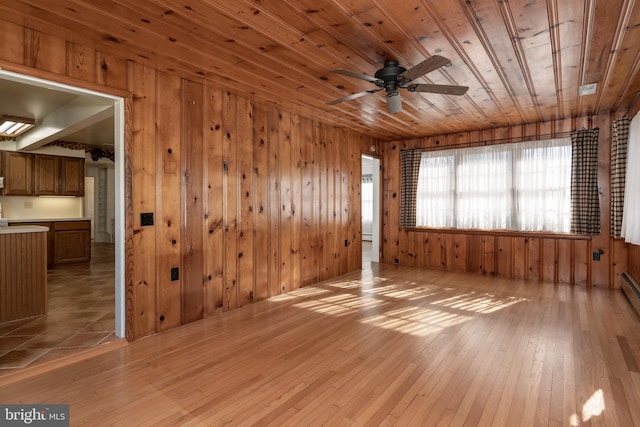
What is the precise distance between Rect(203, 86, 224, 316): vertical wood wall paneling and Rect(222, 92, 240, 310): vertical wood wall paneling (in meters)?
0.05

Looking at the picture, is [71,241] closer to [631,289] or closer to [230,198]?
[230,198]

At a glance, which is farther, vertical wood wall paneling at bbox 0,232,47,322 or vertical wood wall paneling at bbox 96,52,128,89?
vertical wood wall paneling at bbox 0,232,47,322

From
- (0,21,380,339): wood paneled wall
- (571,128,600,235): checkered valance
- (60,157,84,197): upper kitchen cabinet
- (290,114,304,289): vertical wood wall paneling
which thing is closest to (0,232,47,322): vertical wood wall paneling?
(0,21,380,339): wood paneled wall

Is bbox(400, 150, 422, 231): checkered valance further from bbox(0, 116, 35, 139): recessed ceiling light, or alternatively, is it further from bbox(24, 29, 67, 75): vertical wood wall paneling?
bbox(0, 116, 35, 139): recessed ceiling light

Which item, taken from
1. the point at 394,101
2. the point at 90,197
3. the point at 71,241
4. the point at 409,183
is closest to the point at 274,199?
the point at 394,101

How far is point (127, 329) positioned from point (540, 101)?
16.7 ft

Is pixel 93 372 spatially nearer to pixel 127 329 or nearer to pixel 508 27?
pixel 127 329

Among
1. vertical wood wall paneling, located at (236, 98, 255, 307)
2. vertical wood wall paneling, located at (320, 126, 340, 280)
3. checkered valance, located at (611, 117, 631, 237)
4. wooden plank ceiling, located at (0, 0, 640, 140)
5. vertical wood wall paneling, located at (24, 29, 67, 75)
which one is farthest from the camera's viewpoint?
vertical wood wall paneling, located at (320, 126, 340, 280)

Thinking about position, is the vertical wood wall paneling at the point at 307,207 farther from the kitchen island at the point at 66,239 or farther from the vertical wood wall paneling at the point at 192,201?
the kitchen island at the point at 66,239

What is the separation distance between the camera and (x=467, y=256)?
18.8 feet

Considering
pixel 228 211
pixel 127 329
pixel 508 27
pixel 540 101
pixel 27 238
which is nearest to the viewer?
pixel 508 27

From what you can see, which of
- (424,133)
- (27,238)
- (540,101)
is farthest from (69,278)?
(540,101)

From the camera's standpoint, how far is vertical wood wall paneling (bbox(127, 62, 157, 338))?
291 cm

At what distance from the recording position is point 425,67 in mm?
2354
